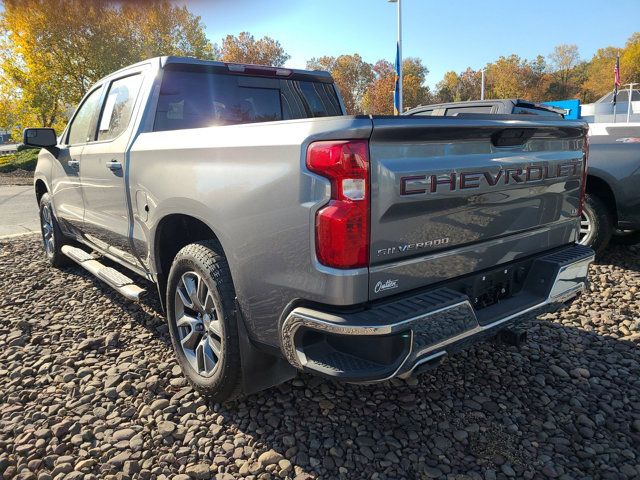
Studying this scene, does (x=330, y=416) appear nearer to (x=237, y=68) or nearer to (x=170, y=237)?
(x=170, y=237)

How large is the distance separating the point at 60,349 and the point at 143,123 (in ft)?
5.64

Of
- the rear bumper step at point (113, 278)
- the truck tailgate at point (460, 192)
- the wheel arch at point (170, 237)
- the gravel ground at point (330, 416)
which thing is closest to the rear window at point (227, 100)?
the wheel arch at point (170, 237)

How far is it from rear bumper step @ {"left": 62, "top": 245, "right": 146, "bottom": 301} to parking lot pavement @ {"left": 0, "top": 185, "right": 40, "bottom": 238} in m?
4.27

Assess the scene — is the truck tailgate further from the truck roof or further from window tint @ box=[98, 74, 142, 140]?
window tint @ box=[98, 74, 142, 140]

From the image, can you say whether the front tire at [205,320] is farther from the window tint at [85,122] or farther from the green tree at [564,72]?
the green tree at [564,72]

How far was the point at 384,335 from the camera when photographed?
1852 mm

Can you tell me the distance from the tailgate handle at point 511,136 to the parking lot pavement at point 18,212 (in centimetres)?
785

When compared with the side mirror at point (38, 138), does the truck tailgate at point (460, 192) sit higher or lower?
lower

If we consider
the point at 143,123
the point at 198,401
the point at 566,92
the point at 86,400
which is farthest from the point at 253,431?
the point at 566,92

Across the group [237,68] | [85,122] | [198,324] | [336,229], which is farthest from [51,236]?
[336,229]

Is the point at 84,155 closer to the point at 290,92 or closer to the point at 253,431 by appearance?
the point at 290,92

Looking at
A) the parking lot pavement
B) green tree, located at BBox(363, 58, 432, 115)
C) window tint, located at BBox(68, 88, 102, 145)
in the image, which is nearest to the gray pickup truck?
window tint, located at BBox(68, 88, 102, 145)

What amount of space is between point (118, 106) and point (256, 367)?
2419mm

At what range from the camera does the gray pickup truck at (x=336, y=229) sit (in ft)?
6.25
